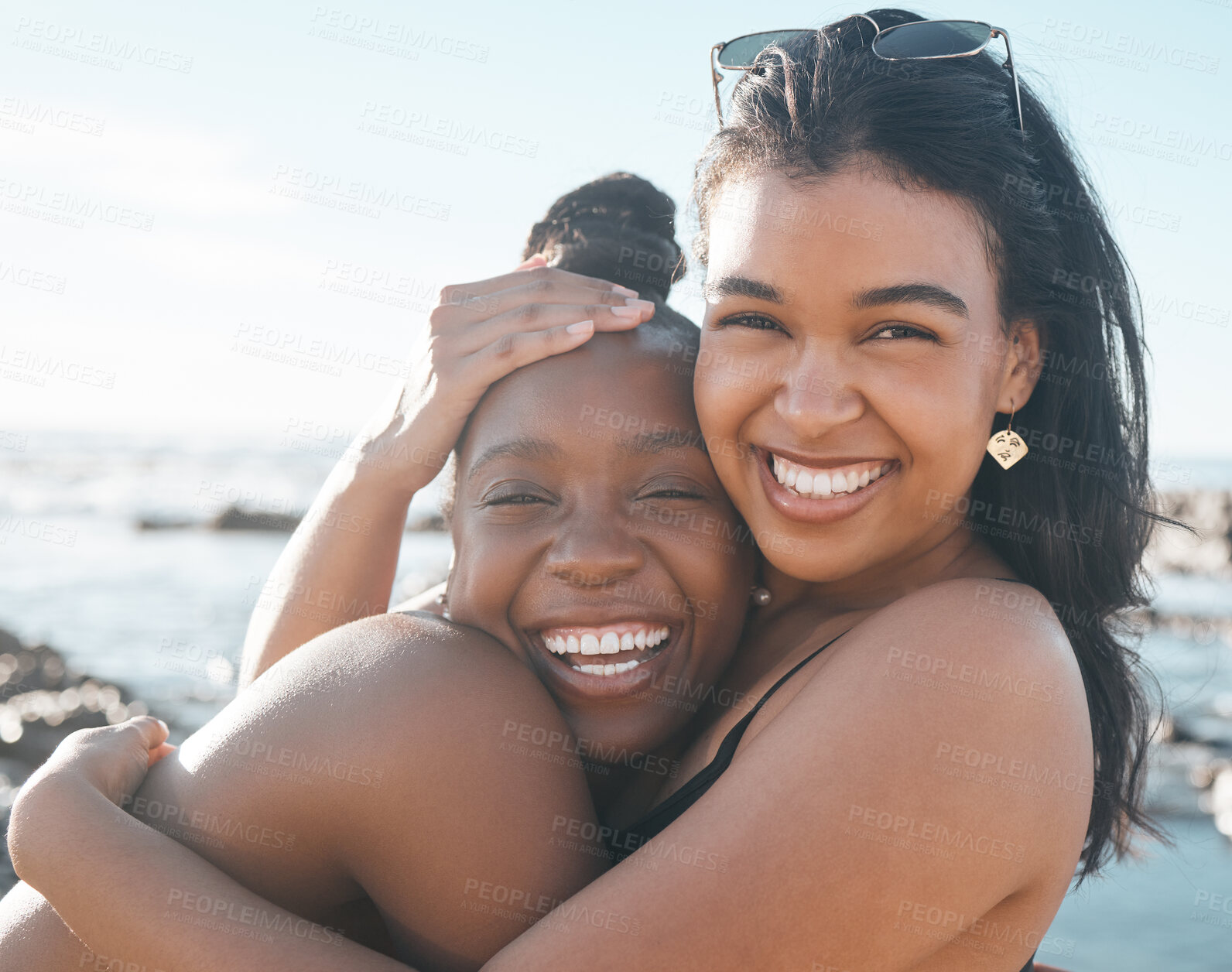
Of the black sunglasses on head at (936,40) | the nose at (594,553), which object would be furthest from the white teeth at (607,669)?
the black sunglasses on head at (936,40)

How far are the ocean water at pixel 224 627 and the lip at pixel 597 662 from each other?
347 centimetres

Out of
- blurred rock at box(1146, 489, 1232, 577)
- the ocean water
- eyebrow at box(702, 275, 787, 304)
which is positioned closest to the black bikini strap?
eyebrow at box(702, 275, 787, 304)

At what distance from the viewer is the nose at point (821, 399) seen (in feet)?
7.26

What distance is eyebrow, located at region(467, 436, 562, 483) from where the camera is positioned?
2.55m

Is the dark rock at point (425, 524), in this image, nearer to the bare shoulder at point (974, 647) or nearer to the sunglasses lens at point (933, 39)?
the sunglasses lens at point (933, 39)

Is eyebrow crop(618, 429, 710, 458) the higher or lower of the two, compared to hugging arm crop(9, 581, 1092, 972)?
higher

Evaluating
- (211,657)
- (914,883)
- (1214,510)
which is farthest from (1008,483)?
(1214,510)

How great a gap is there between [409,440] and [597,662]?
925 mm

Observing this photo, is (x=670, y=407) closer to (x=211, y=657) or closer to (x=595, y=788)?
(x=595, y=788)

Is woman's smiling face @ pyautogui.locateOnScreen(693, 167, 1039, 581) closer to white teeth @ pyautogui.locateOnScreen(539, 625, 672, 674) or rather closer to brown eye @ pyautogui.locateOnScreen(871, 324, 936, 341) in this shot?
brown eye @ pyautogui.locateOnScreen(871, 324, 936, 341)

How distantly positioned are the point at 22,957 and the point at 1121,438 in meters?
2.72

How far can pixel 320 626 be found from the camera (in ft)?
10.9

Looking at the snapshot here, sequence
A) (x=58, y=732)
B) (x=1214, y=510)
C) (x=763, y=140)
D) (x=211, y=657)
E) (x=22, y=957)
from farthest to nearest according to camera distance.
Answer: (x=1214, y=510) < (x=211, y=657) < (x=58, y=732) < (x=763, y=140) < (x=22, y=957)

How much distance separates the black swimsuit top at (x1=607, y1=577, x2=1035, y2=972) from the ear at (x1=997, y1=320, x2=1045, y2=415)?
41 centimetres
